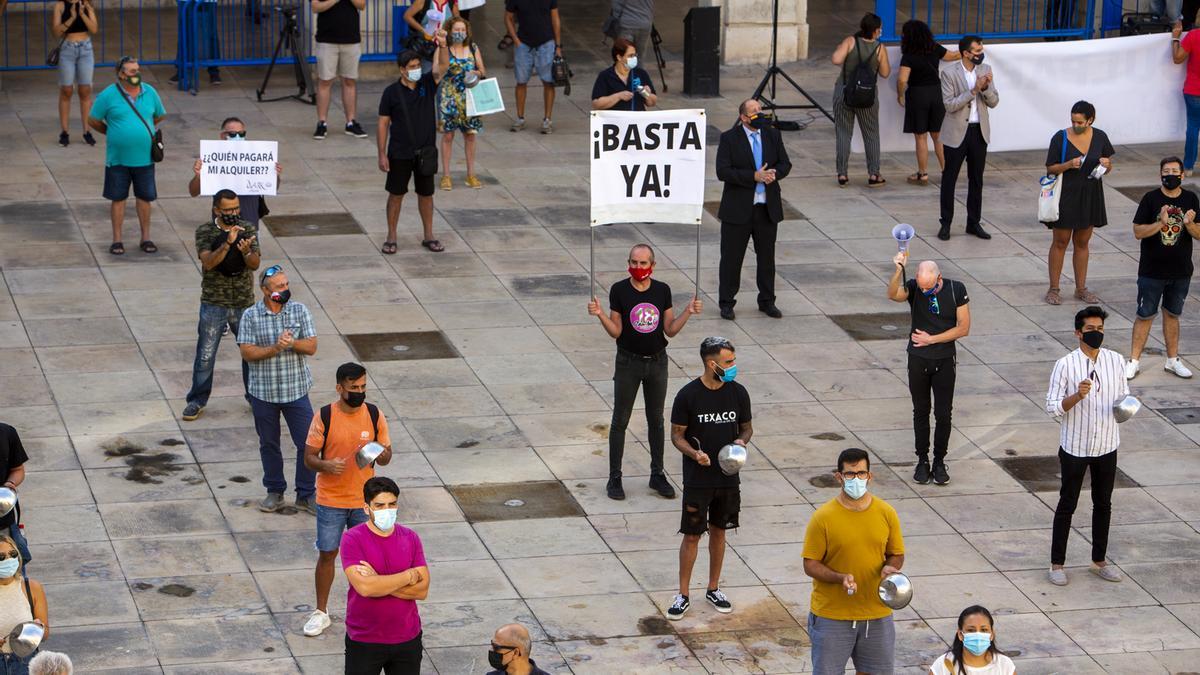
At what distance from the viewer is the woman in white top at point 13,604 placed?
9719 millimetres

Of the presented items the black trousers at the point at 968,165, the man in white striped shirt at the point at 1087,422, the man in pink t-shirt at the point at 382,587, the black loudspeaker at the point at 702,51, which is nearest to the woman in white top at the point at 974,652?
the man in pink t-shirt at the point at 382,587

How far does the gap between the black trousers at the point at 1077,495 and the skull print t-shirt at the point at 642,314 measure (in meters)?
2.71

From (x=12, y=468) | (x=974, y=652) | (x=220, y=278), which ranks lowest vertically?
(x=974, y=652)

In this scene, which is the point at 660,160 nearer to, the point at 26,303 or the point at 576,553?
the point at 576,553

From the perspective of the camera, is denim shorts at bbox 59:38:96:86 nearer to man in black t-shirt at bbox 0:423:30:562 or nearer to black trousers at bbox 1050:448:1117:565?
man in black t-shirt at bbox 0:423:30:562

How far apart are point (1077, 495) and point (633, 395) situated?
117 inches

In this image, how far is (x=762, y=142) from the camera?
17.1 metres

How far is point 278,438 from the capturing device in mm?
13227

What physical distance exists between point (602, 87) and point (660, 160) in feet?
17.3

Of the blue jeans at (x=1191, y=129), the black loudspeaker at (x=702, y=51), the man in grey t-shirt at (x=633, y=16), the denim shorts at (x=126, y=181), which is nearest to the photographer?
the denim shorts at (x=126, y=181)

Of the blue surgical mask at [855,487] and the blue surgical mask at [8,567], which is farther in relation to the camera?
the blue surgical mask at [855,487]

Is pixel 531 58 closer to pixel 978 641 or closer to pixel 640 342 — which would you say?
pixel 640 342

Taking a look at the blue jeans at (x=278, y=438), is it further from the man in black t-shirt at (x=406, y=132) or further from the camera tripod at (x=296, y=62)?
the camera tripod at (x=296, y=62)

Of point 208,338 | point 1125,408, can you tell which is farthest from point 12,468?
point 1125,408
